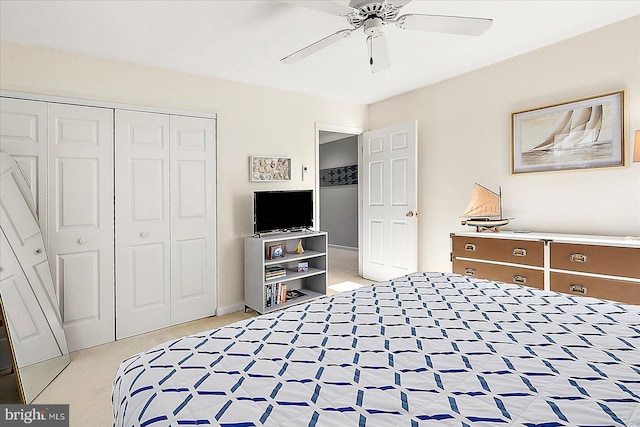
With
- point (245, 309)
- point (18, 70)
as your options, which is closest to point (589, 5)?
point (245, 309)

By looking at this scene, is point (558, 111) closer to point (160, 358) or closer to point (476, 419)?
point (476, 419)

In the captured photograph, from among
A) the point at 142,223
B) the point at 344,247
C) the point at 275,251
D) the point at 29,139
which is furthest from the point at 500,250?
the point at 344,247

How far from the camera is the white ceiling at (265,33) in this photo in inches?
91.7

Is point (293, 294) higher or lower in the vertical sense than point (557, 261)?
lower

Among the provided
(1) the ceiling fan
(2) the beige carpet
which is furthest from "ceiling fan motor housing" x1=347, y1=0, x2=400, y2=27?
(2) the beige carpet

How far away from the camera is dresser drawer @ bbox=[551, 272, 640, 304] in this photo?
2.30 metres

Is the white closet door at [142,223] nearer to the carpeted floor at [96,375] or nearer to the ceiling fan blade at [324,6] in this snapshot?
the carpeted floor at [96,375]

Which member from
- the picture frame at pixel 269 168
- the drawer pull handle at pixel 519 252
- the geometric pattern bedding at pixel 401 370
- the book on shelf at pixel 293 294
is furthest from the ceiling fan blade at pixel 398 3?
the book on shelf at pixel 293 294

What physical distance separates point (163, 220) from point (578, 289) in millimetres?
3530

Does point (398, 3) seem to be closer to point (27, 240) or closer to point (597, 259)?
point (597, 259)

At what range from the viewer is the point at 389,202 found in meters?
4.45

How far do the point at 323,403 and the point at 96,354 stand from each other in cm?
273

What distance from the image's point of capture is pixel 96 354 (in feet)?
9.32

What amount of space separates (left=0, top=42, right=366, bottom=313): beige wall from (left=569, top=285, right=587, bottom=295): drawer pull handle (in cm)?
286
